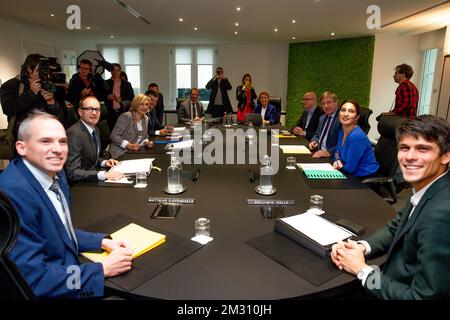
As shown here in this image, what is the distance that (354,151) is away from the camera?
253 centimetres

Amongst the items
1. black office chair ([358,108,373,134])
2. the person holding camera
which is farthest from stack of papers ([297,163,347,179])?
the person holding camera

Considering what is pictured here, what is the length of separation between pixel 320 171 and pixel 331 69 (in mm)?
7872

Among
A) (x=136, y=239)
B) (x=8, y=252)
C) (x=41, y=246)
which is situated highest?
(x=8, y=252)

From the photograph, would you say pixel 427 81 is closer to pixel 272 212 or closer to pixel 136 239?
pixel 272 212

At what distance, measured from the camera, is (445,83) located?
6523mm

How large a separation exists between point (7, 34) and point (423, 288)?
8.13 meters

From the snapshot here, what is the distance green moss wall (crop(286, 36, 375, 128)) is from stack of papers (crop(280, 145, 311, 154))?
628 centimetres

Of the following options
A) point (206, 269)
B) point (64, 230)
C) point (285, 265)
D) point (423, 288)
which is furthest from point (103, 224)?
point (423, 288)

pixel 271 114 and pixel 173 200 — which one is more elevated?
pixel 271 114

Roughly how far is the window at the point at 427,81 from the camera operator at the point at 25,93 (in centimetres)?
864

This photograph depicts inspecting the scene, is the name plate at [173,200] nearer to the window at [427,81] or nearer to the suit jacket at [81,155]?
the suit jacket at [81,155]

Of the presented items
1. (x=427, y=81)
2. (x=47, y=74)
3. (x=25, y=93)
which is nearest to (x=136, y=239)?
(x=25, y=93)
